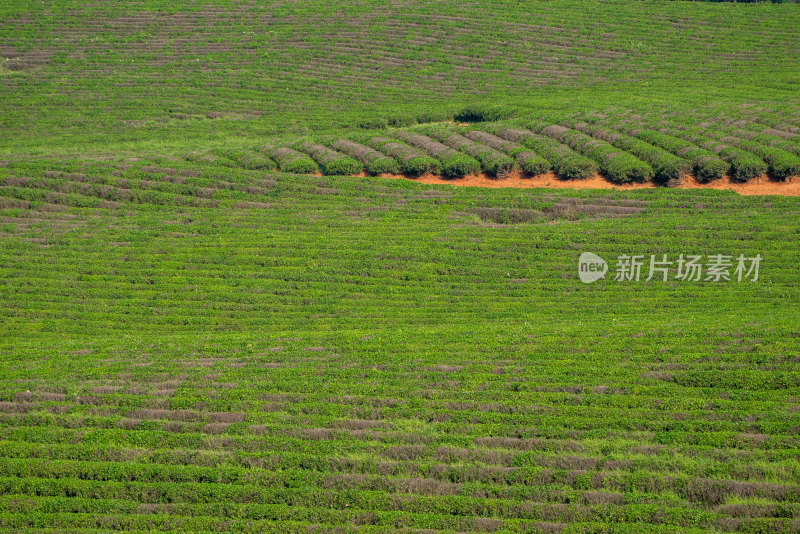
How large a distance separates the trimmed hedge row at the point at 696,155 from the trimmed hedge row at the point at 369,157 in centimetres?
1632

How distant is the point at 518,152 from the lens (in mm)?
43906

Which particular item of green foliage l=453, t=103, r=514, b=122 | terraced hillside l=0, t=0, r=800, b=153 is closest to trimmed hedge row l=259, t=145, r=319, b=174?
terraced hillside l=0, t=0, r=800, b=153

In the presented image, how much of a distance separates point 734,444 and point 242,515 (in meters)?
11.9

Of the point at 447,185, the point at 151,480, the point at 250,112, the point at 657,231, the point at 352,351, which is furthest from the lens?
the point at 250,112

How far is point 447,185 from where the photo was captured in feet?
135

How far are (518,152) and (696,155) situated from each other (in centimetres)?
1047

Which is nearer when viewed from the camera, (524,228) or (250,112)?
(524,228)

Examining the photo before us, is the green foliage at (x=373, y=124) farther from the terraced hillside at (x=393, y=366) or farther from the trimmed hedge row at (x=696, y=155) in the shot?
the trimmed hedge row at (x=696, y=155)

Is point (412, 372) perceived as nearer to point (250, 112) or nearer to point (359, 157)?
point (359, 157)

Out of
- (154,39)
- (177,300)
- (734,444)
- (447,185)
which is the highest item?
(154,39)

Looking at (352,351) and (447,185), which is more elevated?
(447,185)

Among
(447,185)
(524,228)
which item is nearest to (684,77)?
(447,185)

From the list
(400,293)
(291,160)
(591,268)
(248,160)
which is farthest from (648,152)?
(248,160)

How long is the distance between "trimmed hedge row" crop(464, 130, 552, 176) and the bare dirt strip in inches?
20.0
